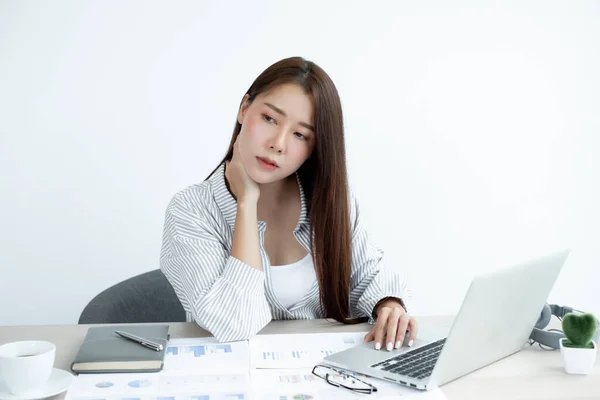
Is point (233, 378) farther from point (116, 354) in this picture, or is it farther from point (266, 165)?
point (266, 165)

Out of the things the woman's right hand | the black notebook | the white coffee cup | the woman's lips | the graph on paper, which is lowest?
the graph on paper

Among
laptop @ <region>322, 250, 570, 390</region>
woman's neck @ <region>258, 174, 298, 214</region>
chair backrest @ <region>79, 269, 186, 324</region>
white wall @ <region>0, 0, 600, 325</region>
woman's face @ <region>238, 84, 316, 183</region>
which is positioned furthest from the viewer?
white wall @ <region>0, 0, 600, 325</region>

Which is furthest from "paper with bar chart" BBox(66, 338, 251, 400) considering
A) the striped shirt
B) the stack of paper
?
the striped shirt

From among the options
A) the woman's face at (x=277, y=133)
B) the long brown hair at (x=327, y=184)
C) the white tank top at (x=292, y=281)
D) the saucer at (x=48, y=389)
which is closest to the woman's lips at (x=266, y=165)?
the woman's face at (x=277, y=133)

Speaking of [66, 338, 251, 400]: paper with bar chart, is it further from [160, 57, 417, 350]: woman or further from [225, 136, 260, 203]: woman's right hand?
[225, 136, 260, 203]: woman's right hand

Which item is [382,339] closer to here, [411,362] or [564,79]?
[411,362]

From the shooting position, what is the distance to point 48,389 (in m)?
1.19

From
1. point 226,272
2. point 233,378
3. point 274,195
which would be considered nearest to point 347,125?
point 274,195

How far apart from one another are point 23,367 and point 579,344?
996 millimetres

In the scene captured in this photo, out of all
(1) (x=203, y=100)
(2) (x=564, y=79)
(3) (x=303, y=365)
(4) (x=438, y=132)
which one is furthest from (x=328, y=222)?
(2) (x=564, y=79)

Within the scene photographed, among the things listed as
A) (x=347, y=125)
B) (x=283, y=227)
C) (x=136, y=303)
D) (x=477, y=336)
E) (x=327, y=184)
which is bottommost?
(x=136, y=303)

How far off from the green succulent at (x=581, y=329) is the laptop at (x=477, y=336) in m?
0.09

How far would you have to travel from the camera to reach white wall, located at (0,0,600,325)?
110 inches

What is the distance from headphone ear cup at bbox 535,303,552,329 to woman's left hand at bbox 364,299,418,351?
0.29 metres
